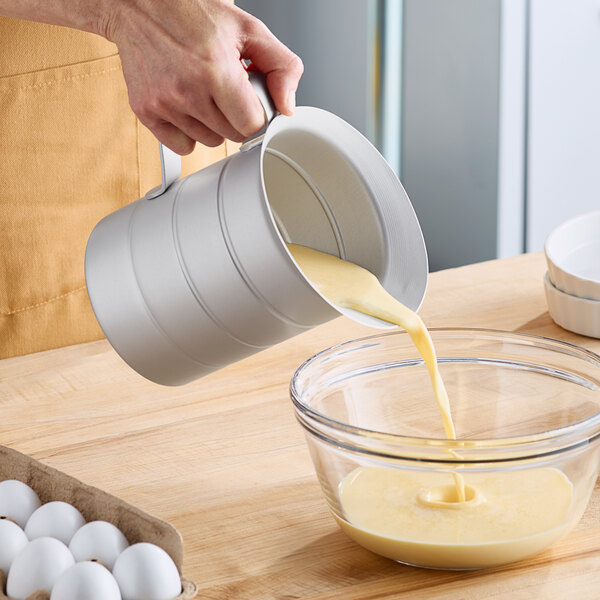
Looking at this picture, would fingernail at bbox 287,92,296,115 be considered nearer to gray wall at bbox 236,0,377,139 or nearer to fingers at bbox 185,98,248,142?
fingers at bbox 185,98,248,142

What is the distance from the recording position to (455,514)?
2.37 ft

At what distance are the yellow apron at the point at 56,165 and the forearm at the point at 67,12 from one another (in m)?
0.28

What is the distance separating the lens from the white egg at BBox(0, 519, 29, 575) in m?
0.68

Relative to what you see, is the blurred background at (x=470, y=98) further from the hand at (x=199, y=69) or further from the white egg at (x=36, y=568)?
the white egg at (x=36, y=568)

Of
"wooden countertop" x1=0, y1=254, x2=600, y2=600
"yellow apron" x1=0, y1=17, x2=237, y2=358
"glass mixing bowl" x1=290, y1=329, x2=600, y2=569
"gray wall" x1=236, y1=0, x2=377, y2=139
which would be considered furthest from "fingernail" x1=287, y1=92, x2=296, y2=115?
"gray wall" x1=236, y1=0, x2=377, y2=139

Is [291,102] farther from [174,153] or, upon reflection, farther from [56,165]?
[56,165]

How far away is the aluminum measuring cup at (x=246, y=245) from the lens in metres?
0.75

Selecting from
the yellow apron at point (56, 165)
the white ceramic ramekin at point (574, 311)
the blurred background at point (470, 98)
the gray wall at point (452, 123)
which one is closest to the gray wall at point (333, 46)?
the blurred background at point (470, 98)

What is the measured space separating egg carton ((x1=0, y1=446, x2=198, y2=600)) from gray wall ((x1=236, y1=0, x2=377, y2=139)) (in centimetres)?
283

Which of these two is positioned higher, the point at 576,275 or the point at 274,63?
the point at 274,63

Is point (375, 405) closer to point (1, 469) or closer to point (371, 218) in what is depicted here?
point (371, 218)

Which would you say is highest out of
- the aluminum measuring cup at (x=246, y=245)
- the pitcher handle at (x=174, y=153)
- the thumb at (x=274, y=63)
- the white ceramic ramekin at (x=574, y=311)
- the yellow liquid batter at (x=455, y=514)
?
the thumb at (x=274, y=63)

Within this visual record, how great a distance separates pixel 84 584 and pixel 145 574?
45 mm

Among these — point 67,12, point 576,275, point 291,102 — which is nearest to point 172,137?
point 291,102
